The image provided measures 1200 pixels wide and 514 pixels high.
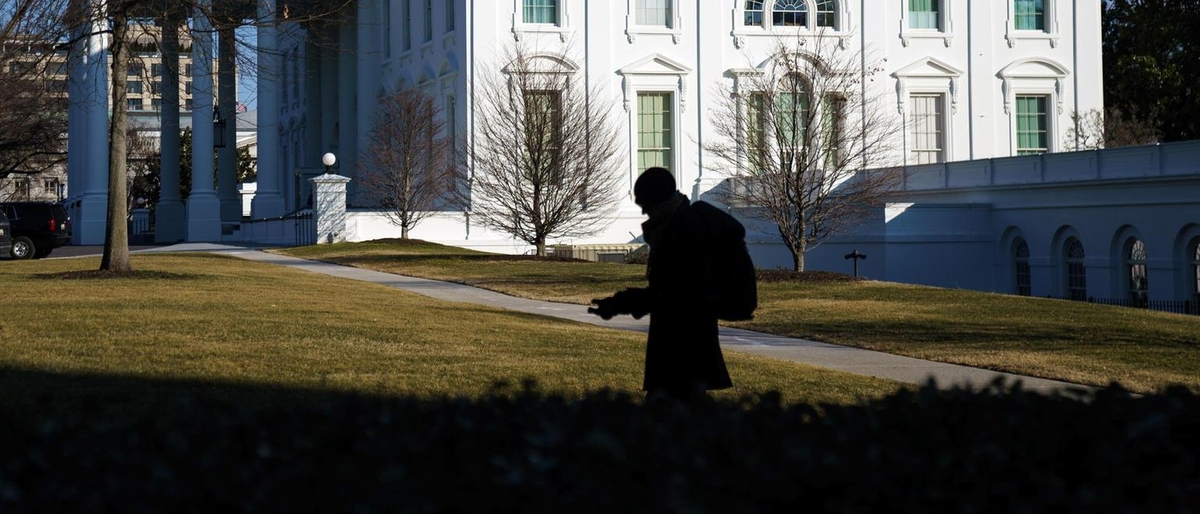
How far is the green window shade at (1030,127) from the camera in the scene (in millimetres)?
51281

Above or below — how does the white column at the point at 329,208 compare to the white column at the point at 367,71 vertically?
below

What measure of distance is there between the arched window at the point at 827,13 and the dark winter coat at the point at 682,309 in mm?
43454

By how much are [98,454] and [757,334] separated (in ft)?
51.3

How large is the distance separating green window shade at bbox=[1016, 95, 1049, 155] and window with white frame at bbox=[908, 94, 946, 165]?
3.02 metres

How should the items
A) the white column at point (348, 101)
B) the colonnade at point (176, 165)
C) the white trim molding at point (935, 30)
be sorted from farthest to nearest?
the white column at point (348, 101) < the colonnade at point (176, 165) < the white trim molding at point (935, 30)

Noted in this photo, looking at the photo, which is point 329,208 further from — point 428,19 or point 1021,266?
point 1021,266

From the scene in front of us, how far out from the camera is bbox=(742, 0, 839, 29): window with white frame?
161 ft

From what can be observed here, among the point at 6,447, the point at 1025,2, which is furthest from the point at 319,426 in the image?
the point at 1025,2

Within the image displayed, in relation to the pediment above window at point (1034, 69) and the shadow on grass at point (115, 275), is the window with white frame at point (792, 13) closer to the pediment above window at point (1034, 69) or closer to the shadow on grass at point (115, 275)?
the pediment above window at point (1034, 69)

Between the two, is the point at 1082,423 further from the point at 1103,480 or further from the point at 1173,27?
the point at 1173,27

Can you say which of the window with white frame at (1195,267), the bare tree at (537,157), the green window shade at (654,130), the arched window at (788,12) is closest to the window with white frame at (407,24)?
the green window shade at (654,130)

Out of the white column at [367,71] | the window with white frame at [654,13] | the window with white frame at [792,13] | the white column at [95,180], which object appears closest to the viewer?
the window with white frame at [654,13]

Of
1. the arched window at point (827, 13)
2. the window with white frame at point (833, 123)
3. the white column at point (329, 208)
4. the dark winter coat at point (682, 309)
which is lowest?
the dark winter coat at point (682, 309)

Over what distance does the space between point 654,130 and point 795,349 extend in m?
31.7
